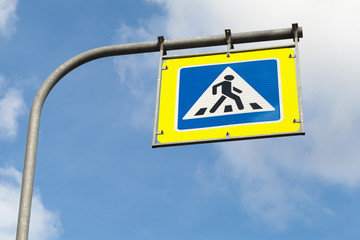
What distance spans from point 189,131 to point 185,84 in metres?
0.66

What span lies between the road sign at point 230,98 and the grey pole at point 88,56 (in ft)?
0.87

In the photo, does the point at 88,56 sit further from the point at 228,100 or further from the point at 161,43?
the point at 228,100

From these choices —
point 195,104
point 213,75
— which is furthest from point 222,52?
point 195,104

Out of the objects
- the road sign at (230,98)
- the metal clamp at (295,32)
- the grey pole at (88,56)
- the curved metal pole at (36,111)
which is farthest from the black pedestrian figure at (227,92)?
the curved metal pole at (36,111)

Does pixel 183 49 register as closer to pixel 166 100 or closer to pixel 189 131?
pixel 166 100

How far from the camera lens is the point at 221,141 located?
5672 millimetres

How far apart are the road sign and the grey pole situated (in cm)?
26

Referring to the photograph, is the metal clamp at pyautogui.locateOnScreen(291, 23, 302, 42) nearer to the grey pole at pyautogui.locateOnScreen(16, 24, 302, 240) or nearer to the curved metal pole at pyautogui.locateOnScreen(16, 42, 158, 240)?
the grey pole at pyautogui.locateOnScreen(16, 24, 302, 240)

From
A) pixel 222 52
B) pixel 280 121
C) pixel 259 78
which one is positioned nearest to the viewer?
pixel 280 121

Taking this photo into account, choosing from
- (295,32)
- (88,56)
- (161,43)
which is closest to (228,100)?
(295,32)

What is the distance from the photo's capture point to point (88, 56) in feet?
21.7

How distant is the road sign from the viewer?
569 cm

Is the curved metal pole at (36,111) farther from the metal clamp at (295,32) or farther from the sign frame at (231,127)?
the metal clamp at (295,32)

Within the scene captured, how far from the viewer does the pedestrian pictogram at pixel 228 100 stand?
19.0 feet
